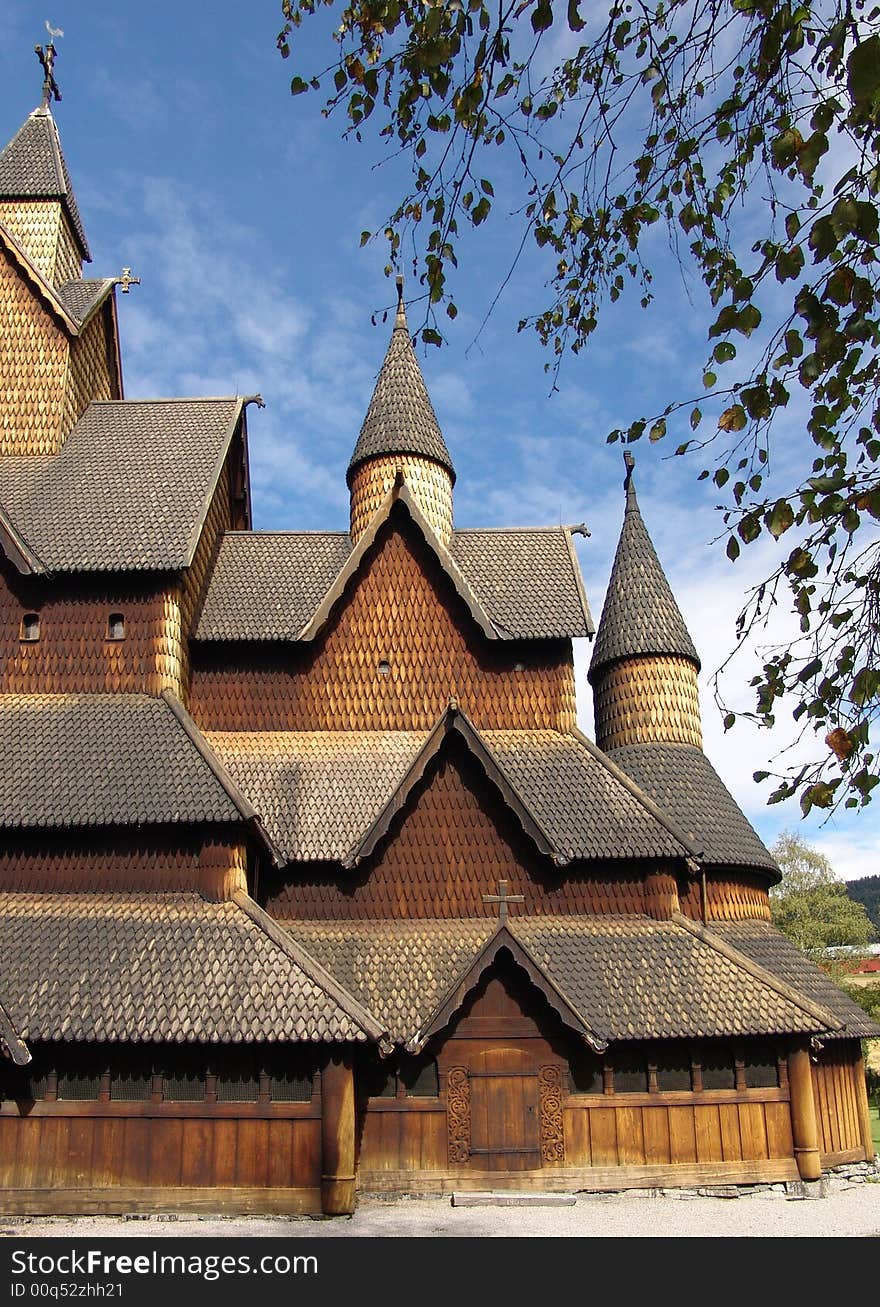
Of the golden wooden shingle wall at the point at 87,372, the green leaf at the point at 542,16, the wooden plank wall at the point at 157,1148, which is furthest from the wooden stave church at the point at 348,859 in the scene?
the green leaf at the point at 542,16

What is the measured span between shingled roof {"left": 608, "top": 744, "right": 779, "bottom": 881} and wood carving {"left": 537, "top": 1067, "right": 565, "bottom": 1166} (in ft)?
13.8

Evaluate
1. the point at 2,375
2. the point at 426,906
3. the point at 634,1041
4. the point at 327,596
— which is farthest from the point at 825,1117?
the point at 2,375

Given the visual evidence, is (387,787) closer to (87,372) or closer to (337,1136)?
(337,1136)

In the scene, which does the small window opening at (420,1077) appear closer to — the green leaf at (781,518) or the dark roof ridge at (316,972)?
the dark roof ridge at (316,972)

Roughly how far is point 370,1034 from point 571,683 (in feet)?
23.8

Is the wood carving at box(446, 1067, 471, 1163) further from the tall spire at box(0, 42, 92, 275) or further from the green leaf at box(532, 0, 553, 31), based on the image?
the tall spire at box(0, 42, 92, 275)

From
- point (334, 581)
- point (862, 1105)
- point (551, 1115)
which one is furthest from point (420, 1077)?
point (334, 581)

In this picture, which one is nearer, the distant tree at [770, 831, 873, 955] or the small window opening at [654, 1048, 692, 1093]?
the small window opening at [654, 1048, 692, 1093]

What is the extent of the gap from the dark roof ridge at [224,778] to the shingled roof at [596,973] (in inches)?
52.6

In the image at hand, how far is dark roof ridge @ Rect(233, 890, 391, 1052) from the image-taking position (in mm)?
11648

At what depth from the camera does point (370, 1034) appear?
37.7ft

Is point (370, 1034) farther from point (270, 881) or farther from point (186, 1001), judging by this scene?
point (270, 881)

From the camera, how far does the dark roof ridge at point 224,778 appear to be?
1293 centimetres

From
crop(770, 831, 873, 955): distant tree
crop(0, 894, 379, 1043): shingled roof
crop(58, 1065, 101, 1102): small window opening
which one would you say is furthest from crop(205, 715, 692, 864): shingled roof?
crop(770, 831, 873, 955): distant tree
